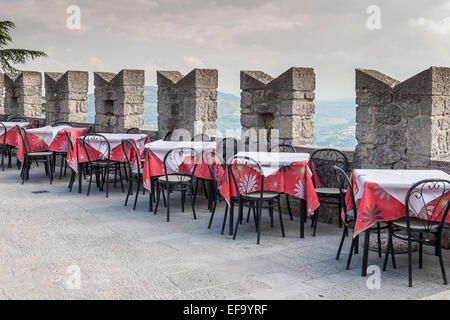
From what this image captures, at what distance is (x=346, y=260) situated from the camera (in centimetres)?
437

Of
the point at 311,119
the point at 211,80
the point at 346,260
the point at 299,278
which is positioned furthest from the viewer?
the point at 211,80

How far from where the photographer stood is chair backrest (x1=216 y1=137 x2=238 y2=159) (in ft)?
23.7

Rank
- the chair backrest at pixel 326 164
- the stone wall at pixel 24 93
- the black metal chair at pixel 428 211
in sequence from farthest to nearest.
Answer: the stone wall at pixel 24 93 < the chair backrest at pixel 326 164 < the black metal chair at pixel 428 211

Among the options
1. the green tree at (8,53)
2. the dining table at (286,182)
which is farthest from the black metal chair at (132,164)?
the green tree at (8,53)

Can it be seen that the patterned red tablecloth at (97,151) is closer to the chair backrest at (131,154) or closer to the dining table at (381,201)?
the chair backrest at (131,154)

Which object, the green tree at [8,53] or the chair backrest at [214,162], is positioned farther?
the green tree at [8,53]

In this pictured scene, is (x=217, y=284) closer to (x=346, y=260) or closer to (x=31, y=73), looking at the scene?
(x=346, y=260)

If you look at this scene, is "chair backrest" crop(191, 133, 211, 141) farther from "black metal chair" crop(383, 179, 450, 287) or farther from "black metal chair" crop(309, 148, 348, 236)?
"black metal chair" crop(383, 179, 450, 287)

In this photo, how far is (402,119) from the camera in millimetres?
5387

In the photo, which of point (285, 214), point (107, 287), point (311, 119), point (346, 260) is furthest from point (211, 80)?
point (107, 287)

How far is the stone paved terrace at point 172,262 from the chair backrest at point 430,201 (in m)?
0.46

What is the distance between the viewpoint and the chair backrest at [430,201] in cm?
384

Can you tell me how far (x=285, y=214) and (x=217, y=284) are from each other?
2725 millimetres

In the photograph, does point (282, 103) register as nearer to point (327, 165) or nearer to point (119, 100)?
point (327, 165)
